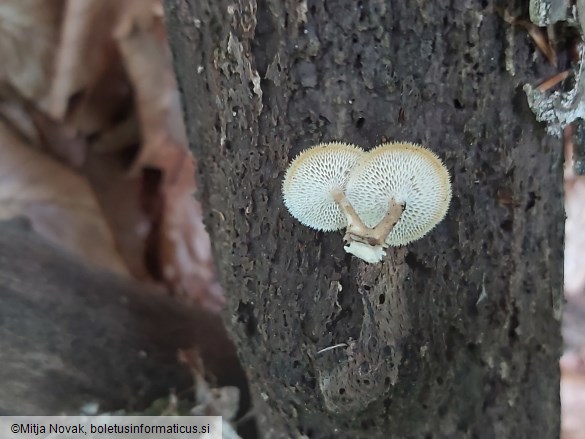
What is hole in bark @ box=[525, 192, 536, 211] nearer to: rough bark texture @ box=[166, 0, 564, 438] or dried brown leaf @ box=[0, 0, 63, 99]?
rough bark texture @ box=[166, 0, 564, 438]

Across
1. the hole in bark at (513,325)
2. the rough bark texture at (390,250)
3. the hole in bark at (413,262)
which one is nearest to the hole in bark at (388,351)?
the rough bark texture at (390,250)

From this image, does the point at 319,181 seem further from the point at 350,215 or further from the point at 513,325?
the point at 513,325

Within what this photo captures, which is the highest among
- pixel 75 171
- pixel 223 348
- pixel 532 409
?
pixel 75 171

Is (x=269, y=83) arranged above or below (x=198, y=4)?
below

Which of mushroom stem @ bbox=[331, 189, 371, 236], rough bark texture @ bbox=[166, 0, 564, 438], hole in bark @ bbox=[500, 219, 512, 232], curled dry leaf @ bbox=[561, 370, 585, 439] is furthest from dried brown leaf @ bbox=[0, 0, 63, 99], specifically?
curled dry leaf @ bbox=[561, 370, 585, 439]

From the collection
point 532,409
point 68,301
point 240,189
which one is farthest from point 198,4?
point 532,409

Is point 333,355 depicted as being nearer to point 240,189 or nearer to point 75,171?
point 240,189

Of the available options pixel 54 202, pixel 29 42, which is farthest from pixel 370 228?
pixel 29 42
